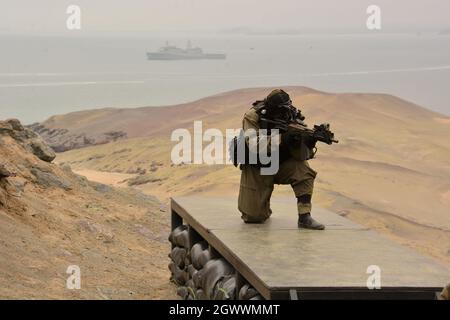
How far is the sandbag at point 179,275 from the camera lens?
29.4ft

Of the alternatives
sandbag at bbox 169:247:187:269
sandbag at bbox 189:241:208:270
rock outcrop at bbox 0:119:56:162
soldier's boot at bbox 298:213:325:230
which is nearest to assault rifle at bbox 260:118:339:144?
soldier's boot at bbox 298:213:325:230

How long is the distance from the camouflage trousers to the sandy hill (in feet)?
5.33

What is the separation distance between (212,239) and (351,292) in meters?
2.09

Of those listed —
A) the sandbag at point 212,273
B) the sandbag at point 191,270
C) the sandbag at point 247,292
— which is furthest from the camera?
the sandbag at point 191,270

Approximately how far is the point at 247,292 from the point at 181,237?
2.80 meters

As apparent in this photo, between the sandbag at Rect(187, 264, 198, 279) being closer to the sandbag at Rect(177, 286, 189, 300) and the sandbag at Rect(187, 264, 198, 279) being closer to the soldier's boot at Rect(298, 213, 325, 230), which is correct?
the sandbag at Rect(177, 286, 189, 300)

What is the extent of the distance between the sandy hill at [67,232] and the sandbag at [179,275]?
16 cm

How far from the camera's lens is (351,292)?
5762mm

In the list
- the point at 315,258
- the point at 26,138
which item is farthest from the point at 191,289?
the point at 26,138

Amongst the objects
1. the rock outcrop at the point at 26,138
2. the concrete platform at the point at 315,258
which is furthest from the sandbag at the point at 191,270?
the rock outcrop at the point at 26,138

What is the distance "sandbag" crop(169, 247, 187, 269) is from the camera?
906 cm

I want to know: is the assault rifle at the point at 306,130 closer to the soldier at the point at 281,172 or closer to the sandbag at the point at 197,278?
the soldier at the point at 281,172

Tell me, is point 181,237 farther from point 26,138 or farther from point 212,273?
point 26,138
